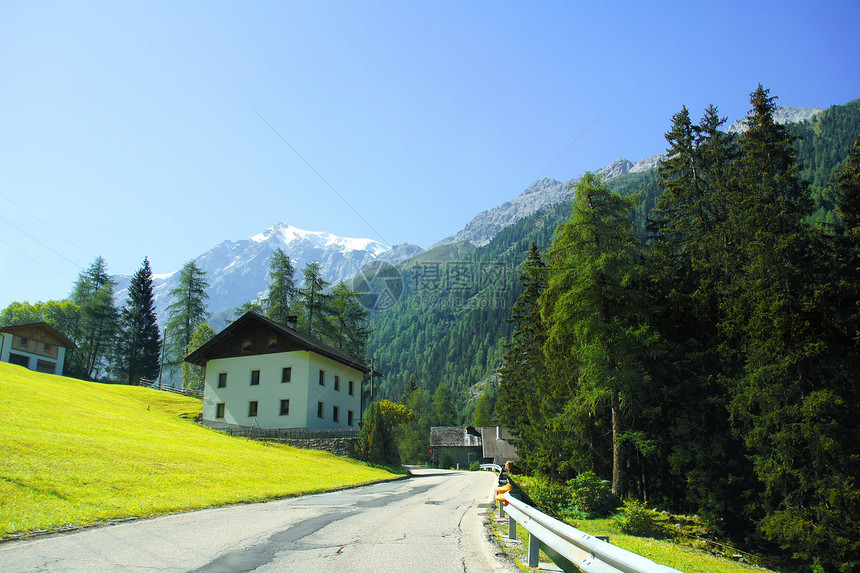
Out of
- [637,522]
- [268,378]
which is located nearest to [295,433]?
[268,378]

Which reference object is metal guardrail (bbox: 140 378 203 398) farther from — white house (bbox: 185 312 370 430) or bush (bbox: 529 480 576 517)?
bush (bbox: 529 480 576 517)

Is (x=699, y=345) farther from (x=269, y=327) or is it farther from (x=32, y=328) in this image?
(x=32, y=328)

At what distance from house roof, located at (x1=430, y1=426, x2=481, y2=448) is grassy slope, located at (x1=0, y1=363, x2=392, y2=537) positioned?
52.9 m

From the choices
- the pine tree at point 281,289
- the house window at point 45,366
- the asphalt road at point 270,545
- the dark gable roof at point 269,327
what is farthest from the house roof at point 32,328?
the asphalt road at point 270,545

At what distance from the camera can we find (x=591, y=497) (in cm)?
1986

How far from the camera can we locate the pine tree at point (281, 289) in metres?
54.2

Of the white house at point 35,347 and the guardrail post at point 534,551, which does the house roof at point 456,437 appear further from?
the guardrail post at point 534,551

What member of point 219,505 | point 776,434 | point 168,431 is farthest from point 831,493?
point 168,431

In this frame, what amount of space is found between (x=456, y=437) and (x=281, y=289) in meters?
43.0

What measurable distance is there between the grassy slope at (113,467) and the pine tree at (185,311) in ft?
106

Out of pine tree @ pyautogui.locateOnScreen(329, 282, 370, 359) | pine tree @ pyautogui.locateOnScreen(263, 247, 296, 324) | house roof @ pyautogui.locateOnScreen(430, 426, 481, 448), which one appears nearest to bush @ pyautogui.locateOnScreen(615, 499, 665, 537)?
pine tree @ pyautogui.locateOnScreen(329, 282, 370, 359)

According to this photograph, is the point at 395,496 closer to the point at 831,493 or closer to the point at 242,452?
the point at 242,452

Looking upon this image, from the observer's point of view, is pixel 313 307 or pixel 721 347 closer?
pixel 721 347

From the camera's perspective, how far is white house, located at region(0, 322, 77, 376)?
51750 millimetres
